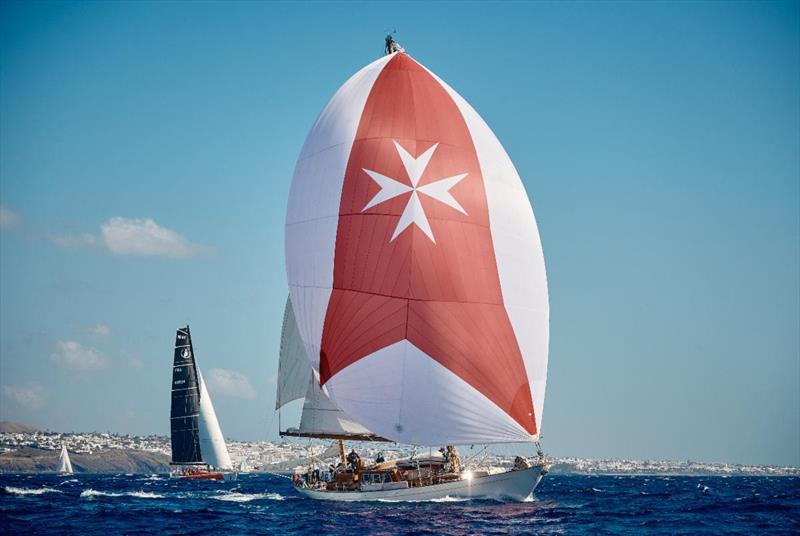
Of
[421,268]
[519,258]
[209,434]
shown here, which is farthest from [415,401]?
[209,434]

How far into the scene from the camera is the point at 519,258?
3247 centimetres

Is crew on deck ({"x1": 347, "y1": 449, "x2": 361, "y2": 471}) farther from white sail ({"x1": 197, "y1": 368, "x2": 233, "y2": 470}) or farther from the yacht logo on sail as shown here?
white sail ({"x1": 197, "y1": 368, "x2": 233, "y2": 470})

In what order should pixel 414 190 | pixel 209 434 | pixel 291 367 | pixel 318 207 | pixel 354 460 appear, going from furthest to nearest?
pixel 209 434, pixel 291 367, pixel 354 460, pixel 318 207, pixel 414 190

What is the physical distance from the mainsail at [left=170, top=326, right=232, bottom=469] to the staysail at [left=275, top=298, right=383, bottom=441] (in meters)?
29.6

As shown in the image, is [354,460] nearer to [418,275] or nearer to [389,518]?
[389,518]

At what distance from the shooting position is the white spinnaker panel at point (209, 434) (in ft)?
236

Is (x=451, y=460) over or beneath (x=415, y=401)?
beneath

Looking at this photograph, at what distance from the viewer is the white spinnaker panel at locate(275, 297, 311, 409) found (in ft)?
133

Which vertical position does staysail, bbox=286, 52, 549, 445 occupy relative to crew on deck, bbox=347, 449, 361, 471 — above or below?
above

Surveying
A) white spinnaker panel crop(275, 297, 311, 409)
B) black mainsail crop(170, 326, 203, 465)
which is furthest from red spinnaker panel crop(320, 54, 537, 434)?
black mainsail crop(170, 326, 203, 465)

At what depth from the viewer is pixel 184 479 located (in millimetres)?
80625

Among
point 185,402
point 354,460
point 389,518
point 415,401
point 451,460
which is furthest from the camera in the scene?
point 185,402

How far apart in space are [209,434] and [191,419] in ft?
8.27

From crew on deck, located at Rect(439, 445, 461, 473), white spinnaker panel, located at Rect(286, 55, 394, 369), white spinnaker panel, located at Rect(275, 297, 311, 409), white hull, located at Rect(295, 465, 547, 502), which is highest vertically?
white spinnaker panel, located at Rect(286, 55, 394, 369)
